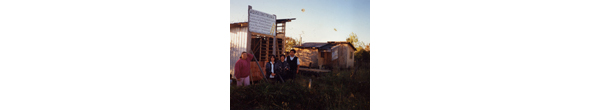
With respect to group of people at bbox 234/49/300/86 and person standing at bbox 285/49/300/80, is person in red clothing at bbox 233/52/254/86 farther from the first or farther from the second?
person standing at bbox 285/49/300/80

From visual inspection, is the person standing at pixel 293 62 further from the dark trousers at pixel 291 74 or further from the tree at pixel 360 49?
the tree at pixel 360 49

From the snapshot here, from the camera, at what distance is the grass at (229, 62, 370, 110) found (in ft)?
10.8

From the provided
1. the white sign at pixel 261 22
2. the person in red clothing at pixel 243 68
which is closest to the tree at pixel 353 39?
the white sign at pixel 261 22

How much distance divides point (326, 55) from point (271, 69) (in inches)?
23.1

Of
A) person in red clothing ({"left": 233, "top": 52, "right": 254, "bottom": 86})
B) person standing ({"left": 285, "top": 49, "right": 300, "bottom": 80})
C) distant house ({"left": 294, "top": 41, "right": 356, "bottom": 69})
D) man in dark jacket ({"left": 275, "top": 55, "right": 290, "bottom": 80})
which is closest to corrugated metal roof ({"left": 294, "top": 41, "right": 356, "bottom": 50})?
distant house ({"left": 294, "top": 41, "right": 356, "bottom": 69})

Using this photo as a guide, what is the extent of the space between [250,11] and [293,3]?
0.44 metres

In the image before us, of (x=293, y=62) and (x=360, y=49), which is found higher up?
(x=360, y=49)

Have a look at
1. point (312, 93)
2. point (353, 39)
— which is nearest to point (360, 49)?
point (353, 39)

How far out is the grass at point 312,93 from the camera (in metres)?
3.28

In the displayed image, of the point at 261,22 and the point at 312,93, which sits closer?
the point at 312,93

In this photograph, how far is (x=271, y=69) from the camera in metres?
3.55

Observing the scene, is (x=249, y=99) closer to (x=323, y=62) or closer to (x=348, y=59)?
(x=323, y=62)

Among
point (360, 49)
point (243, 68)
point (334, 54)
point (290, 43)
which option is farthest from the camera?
point (243, 68)

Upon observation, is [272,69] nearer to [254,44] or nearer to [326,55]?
[254,44]
